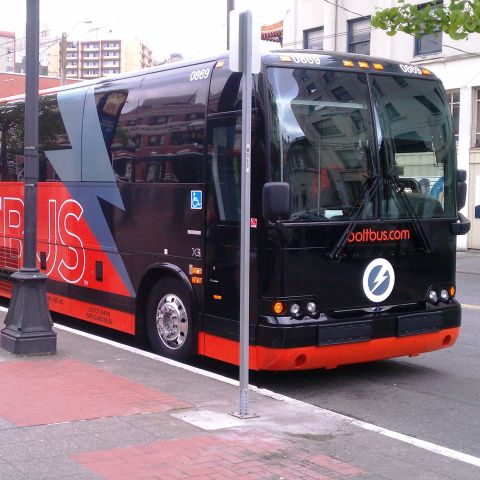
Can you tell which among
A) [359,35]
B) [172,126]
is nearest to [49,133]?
[172,126]

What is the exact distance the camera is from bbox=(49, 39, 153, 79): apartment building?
331 feet

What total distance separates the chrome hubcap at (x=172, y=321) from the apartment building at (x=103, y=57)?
9425 centimetres

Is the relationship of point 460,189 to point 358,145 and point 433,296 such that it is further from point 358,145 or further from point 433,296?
point 358,145

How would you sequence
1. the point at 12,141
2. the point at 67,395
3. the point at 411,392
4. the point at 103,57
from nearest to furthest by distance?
the point at 67,395
the point at 411,392
the point at 12,141
the point at 103,57

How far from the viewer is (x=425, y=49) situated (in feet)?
86.5

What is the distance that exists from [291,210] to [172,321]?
2.21 m

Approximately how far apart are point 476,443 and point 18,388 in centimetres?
402

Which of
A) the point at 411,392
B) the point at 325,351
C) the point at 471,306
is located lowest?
the point at 411,392

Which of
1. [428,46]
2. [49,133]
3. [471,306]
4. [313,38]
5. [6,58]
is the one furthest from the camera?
[6,58]

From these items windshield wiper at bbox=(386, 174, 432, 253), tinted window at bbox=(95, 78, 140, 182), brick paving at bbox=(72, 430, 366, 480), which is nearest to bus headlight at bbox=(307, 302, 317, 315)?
windshield wiper at bbox=(386, 174, 432, 253)

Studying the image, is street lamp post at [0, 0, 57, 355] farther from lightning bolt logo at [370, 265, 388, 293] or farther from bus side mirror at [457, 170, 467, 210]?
bus side mirror at [457, 170, 467, 210]

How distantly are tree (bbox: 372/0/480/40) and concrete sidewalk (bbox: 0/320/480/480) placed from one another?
4.77 m

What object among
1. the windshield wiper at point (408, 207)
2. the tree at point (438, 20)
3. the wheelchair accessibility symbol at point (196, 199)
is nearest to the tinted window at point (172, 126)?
the wheelchair accessibility symbol at point (196, 199)

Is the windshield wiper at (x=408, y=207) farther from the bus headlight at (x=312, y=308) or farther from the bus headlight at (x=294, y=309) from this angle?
the bus headlight at (x=294, y=309)
